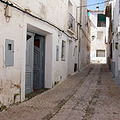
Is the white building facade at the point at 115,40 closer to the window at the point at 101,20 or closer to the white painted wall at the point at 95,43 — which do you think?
the white painted wall at the point at 95,43

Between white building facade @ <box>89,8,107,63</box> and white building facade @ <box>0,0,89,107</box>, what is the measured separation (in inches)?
926

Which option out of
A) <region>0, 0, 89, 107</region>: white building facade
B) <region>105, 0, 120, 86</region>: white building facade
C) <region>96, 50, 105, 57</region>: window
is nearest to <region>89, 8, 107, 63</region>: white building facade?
<region>96, 50, 105, 57</region>: window

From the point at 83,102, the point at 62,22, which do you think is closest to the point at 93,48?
the point at 62,22

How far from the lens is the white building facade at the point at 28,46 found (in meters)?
4.88

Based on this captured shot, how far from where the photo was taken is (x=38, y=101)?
6.11m

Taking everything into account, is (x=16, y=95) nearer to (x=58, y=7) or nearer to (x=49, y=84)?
(x=49, y=84)

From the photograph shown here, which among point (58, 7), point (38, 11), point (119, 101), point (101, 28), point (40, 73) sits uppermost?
point (101, 28)

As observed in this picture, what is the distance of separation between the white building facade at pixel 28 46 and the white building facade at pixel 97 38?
23.5m

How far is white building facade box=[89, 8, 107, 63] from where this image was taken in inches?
1344

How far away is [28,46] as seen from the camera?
6988 mm

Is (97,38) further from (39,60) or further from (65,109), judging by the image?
Result: (65,109)

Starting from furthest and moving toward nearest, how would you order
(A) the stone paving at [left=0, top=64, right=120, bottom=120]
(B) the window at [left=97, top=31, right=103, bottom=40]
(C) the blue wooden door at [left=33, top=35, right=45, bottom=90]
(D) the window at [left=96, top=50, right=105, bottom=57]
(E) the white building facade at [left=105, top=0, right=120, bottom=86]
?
(B) the window at [left=97, top=31, right=103, bottom=40] < (D) the window at [left=96, top=50, right=105, bottom=57] < (E) the white building facade at [left=105, top=0, right=120, bottom=86] < (C) the blue wooden door at [left=33, top=35, right=45, bottom=90] < (A) the stone paving at [left=0, top=64, right=120, bottom=120]

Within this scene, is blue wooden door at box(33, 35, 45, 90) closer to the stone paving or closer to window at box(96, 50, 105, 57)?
the stone paving

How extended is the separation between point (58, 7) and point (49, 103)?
5047 mm
